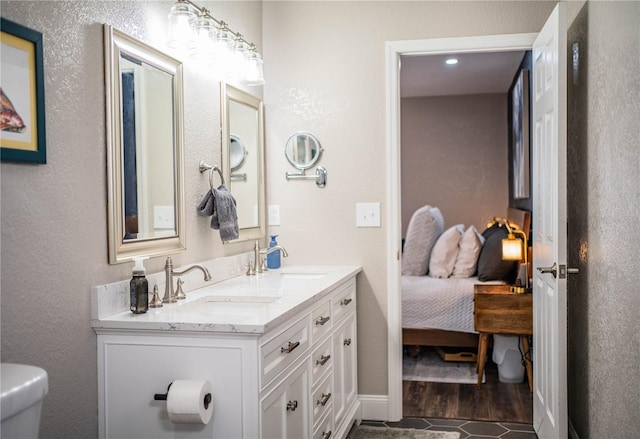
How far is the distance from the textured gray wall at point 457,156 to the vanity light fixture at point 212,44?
4.17 m

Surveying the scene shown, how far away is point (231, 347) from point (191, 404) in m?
0.19

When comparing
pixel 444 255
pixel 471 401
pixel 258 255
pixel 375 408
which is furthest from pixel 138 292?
pixel 444 255

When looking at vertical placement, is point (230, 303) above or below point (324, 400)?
above

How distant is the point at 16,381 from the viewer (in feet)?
4.21

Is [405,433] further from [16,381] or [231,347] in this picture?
[16,381]

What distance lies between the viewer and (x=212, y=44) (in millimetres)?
2609

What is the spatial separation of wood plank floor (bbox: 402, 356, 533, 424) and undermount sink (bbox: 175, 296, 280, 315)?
5.07 feet

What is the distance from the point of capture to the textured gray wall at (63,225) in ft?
5.47

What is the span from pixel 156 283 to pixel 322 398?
32.1 inches

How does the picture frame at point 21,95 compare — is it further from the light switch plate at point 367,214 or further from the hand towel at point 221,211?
the light switch plate at point 367,214

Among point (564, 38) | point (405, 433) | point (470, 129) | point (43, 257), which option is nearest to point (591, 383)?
point (405, 433)

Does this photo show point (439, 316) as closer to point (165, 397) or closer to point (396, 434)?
point (396, 434)

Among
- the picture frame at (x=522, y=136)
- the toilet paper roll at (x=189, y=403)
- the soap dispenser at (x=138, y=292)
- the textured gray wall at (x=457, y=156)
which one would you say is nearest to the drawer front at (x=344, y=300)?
the soap dispenser at (x=138, y=292)

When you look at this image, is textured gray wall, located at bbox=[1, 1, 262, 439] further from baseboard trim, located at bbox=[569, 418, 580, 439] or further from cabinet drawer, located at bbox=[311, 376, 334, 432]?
baseboard trim, located at bbox=[569, 418, 580, 439]
